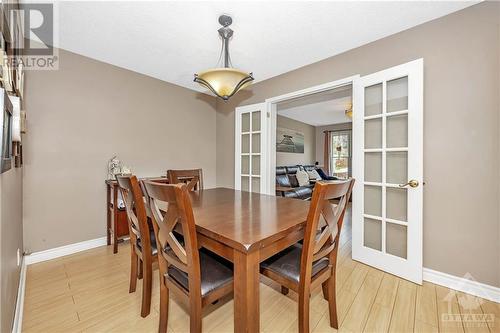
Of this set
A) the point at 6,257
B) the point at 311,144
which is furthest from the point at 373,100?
the point at 311,144

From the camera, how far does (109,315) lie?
1492 millimetres

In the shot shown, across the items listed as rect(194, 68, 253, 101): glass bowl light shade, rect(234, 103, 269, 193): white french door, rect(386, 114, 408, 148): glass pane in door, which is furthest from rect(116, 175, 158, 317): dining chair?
rect(386, 114, 408, 148): glass pane in door

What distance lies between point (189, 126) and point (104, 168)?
1.41 meters

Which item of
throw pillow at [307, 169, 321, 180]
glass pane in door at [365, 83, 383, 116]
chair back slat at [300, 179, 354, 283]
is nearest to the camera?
chair back slat at [300, 179, 354, 283]

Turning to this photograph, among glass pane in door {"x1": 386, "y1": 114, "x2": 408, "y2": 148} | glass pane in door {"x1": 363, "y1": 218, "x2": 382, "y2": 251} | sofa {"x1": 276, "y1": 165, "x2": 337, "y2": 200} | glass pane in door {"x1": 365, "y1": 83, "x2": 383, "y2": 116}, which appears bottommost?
glass pane in door {"x1": 363, "y1": 218, "x2": 382, "y2": 251}

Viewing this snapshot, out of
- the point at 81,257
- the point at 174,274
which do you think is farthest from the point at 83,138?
the point at 174,274

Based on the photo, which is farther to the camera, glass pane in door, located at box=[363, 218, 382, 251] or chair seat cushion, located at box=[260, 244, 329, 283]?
glass pane in door, located at box=[363, 218, 382, 251]

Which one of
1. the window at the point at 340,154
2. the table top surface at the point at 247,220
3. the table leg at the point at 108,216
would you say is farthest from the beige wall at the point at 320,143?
the table leg at the point at 108,216

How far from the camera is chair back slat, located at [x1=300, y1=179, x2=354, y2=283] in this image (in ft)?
3.45

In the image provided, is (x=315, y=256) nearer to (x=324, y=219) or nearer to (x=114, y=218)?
(x=324, y=219)

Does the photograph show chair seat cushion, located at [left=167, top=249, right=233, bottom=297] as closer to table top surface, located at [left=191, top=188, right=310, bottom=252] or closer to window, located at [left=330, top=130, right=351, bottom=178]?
table top surface, located at [left=191, top=188, right=310, bottom=252]

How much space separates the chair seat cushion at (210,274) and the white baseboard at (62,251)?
1973mm

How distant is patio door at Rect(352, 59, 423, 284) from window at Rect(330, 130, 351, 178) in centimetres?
497

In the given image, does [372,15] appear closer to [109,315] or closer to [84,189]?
A: [109,315]
